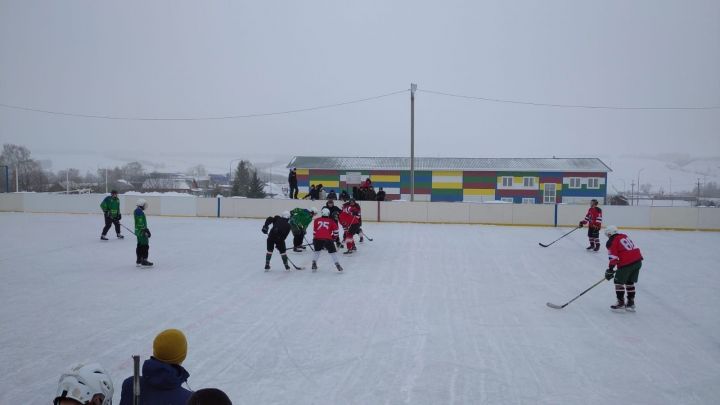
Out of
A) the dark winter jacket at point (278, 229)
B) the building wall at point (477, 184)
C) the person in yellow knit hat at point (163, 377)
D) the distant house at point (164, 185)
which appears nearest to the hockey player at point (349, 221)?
the dark winter jacket at point (278, 229)

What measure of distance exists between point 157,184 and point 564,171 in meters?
30.9

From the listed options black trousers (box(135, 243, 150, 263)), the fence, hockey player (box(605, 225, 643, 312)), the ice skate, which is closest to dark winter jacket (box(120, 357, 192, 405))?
hockey player (box(605, 225, 643, 312))

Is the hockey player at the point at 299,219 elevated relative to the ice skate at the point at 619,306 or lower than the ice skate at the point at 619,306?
elevated

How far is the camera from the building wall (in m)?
37.5

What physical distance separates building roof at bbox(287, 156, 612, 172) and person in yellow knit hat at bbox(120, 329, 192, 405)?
38.1 metres

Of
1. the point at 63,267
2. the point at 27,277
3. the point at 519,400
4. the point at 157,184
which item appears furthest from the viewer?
the point at 157,184

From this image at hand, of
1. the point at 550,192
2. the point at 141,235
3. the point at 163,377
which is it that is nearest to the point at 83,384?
the point at 163,377

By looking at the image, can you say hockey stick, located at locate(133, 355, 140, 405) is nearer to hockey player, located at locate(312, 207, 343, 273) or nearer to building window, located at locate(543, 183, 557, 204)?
hockey player, located at locate(312, 207, 343, 273)

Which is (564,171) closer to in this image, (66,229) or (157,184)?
(157,184)

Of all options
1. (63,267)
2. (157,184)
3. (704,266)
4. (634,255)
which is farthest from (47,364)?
(157,184)

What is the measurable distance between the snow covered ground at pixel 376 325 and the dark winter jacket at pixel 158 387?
1.77 m

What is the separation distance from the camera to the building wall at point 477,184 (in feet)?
123

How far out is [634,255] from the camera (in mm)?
6840

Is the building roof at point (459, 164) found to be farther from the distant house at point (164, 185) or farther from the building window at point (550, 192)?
the distant house at point (164, 185)
